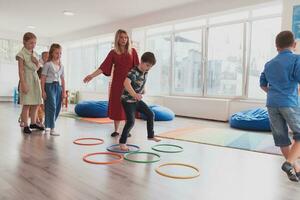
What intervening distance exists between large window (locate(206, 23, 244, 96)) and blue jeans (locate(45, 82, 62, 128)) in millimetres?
4015

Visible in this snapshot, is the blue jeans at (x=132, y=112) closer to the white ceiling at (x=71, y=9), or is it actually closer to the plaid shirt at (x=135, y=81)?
the plaid shirt at (x=135, y=81)

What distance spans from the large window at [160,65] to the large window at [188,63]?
0.28m

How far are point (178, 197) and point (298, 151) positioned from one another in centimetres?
107

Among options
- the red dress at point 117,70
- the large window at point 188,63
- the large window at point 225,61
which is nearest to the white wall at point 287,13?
the large window at point 225,61

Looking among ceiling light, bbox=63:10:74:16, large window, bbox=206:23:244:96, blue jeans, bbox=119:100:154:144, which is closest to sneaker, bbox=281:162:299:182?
blue jeans, bbox=119:100:154:144

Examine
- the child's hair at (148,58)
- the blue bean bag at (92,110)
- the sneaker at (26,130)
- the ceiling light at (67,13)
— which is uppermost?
the ceiling light at (67,13)

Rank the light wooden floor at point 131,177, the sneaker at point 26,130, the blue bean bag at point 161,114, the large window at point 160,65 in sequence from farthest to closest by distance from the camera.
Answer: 1. the large window at point 160,65
2. the blue bean bag at point 161,114
3. the sneaker at point 26,130
4. the light wooden floor at point 131,177

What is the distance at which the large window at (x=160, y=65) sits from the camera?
7.68 m

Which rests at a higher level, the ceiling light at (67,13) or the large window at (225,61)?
the ceiling light at (67,13)

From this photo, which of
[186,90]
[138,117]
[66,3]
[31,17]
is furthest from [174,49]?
[31,17]

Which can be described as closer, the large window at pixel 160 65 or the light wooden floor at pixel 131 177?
the light wooden floor at pixel 131 177

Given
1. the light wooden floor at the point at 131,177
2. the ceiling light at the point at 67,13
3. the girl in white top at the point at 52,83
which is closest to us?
the light wooden floor at the point at 131,177

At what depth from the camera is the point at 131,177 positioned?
2.09 m

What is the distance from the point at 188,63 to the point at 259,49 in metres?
1.89
